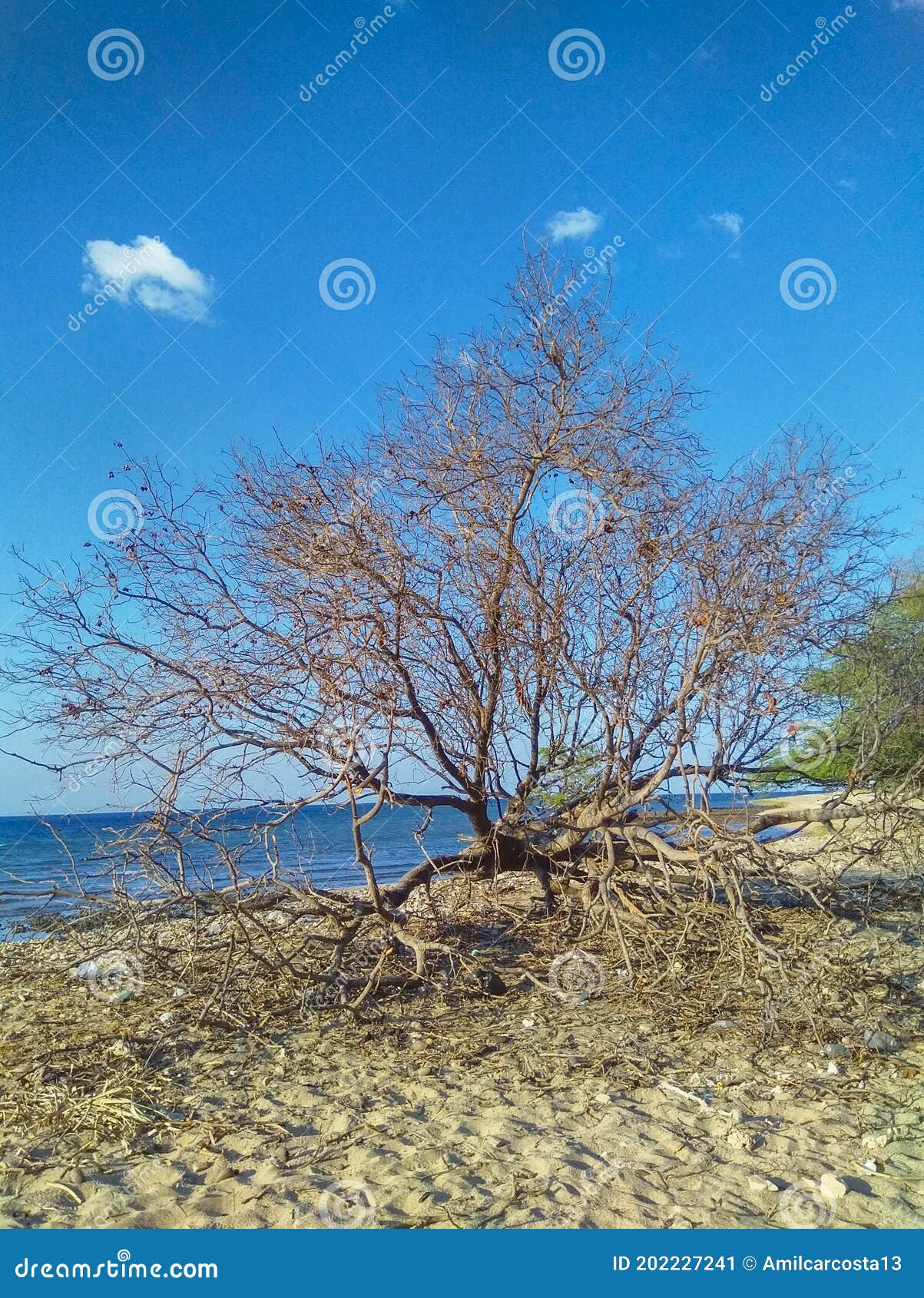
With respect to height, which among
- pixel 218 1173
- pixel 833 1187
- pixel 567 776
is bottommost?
pixel 833 1187

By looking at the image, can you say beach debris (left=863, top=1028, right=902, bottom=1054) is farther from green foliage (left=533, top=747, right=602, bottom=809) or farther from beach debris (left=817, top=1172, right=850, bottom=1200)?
green foliage (left=533, top=747, right=602, bottom=809)

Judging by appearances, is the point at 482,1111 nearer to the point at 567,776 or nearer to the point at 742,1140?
the point at 742,1140

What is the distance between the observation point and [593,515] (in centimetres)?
702

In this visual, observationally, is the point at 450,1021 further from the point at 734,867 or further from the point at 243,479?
the point at 243,479

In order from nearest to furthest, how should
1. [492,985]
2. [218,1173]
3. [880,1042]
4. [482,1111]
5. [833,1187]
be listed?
1. [833,1187]
2. [218,1173]
3. [482,1111]
4. [880,1042]
5. [492,985]

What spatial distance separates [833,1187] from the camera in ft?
10.9

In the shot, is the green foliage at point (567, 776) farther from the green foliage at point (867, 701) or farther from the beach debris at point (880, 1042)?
the beach debris at point (880, 1042)

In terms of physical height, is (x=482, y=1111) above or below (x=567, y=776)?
below

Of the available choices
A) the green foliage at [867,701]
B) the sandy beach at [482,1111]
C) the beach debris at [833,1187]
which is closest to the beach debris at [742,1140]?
the sandy beach at [482,1111]

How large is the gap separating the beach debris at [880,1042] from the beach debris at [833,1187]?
165 cm

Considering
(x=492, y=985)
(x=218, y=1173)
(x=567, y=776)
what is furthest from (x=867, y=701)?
(x=218, y=1173)

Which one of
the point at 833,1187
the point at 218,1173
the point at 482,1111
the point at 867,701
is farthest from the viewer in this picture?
the point at 867,701

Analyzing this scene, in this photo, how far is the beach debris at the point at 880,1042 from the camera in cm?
486

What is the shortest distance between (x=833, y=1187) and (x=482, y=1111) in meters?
1.54
